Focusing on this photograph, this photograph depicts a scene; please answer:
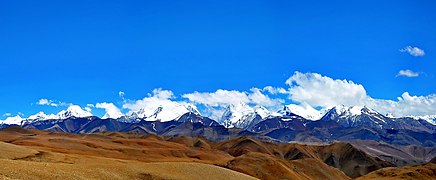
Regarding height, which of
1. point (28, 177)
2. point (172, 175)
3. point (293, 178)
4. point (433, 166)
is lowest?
point (28, 177)

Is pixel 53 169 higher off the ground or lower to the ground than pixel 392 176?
lower

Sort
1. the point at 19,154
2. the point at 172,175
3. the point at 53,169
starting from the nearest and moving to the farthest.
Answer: the point at 53,169, the point at 172,175, the point at 19,154

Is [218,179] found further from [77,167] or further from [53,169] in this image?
[53,169]

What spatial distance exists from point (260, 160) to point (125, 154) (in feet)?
193

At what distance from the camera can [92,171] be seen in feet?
224

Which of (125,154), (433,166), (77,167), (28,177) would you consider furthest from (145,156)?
(28,177)

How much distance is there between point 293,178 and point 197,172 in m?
75.5

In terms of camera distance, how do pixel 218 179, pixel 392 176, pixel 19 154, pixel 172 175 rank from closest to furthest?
1. pixel 172 175
2. pixel 218 179
3. pixel 19 154
4. pixel 392 176

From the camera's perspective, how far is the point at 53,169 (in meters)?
62.0

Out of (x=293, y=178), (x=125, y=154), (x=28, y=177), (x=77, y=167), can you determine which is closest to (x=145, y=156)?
(x=125, y=154)

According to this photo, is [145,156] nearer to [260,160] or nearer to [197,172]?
[260,160]

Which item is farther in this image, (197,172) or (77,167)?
(197,172)

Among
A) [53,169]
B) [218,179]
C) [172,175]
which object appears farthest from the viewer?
[218,179]

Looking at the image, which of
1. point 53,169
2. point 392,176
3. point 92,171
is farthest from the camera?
point 392,176
